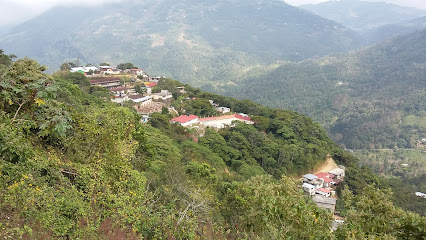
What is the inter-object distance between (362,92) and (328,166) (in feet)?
251

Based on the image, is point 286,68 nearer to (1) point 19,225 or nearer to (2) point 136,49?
(2) point 136,49

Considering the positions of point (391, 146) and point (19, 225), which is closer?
point (19, 225)

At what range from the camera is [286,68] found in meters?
107

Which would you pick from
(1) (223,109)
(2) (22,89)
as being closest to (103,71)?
(1) (223,109)

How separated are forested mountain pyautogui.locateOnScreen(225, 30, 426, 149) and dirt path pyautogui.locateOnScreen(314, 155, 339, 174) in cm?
3664

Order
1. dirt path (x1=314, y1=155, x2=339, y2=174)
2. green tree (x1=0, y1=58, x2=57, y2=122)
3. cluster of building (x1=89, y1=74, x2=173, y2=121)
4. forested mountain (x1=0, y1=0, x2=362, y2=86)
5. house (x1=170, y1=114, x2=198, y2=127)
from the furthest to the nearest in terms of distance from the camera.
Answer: forested mountain (x1=0, y1=0, x2=362, y2=86)
cluster of building (x1=89, y1=74, x2=173, y2=121)
dirt path (x1=314, y1=155, x2=339, y2=174)
house (x1=170, y1=114, x2=198, y2=127)
green tree (x1=0, y1=58, x2=57, y2=122)

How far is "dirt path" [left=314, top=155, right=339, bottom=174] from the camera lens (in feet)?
87.9

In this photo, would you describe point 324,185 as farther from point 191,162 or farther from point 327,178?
point 191,162

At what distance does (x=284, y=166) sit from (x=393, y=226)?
63.4ft

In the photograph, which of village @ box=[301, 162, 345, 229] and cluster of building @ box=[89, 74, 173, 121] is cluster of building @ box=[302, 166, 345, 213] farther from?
cluster of building @ box=[89, 74, 173, 121]

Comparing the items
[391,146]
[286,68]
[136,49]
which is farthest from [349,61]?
[136,49]

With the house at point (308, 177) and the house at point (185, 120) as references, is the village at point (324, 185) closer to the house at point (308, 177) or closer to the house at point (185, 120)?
the house at point (308, 177)

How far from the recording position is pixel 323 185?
78.2 feet

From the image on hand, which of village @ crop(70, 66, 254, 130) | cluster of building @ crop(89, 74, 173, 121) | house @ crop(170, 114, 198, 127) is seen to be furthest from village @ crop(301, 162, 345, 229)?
cluster of building @ crop(89, 74, 173, 121)
